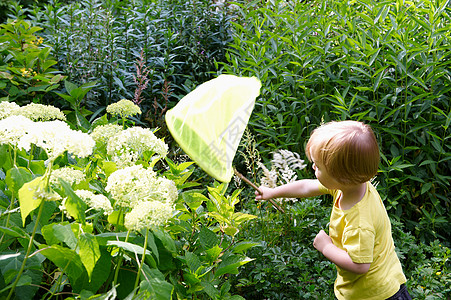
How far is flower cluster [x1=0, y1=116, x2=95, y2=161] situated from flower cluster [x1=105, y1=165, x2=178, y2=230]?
0.40ft

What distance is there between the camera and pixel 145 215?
1.22 meters

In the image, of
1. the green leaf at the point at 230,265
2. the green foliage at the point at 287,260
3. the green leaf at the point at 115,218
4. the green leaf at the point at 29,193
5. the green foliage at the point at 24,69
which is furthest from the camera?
the green foliage at the point at 24,69

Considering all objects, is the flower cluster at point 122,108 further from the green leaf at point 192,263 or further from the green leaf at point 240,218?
the green leaf at point 192,263

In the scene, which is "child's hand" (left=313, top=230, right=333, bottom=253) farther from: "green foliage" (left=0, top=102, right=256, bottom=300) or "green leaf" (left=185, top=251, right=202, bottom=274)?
"green leaf" (left=185, top=251, right=202, bottom=274)

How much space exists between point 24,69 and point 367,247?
2970mm

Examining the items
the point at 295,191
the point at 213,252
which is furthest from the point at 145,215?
the point at 295,191

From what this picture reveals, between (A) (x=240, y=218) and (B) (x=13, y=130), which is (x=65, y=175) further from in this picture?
(A) (x=240, y=218)

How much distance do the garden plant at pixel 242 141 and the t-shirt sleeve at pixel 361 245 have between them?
0.42 metres

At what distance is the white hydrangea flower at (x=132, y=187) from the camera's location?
129 cm

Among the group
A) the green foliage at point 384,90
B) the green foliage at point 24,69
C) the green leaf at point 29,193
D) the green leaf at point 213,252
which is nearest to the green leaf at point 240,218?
the green leaf at point 213,252

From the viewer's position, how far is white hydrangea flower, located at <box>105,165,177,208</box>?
1.29 m

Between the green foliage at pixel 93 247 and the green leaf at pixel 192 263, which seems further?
the green leaf at pixel 192 263

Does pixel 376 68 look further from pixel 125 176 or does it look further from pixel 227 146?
pixel 125 176

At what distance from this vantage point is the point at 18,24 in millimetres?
4023
